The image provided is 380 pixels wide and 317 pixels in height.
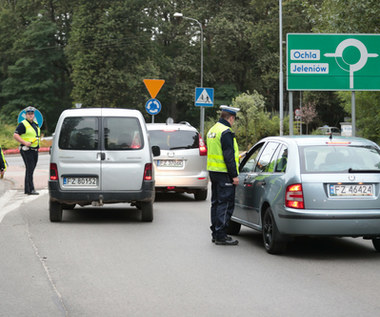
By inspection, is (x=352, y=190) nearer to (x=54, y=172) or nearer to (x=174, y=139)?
(x=54, y=172)

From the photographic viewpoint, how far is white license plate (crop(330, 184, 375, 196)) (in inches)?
332

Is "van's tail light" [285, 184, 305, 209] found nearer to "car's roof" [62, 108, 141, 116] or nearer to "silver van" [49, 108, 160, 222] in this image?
"silver van" [49, 108, 160, 222]

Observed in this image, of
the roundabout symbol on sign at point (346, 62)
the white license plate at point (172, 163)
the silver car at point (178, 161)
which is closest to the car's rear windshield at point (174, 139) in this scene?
the silver car at point (178, 161)

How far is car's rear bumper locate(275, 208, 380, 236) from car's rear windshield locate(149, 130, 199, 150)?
745cm

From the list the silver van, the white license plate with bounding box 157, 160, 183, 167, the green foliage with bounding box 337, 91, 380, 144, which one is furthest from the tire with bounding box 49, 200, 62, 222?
the green foliage with bounding box 337, 91, 380, 144

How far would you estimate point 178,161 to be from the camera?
15578 millimetres

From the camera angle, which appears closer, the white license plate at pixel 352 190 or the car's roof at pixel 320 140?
the white license plate at pixel 352 190

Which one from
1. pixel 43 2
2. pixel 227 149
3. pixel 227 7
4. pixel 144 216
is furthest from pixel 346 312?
pixel 43 2

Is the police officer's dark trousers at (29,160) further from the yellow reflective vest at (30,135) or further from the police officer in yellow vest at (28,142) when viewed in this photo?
the yellow reflective vest at (30,135)

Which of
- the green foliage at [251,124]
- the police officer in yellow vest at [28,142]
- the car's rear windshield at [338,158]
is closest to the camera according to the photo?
the car's rear windshield at [338,158]

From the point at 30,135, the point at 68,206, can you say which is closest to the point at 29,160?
the point at 30,135

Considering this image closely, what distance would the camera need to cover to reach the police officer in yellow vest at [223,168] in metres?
9.44

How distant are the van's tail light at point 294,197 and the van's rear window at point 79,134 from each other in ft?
14.3

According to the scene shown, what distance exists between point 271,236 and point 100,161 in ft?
13.1
